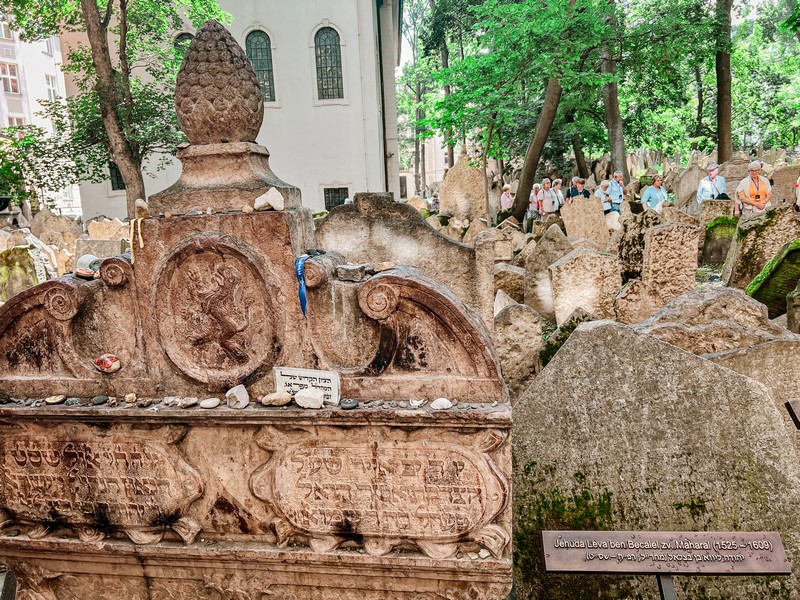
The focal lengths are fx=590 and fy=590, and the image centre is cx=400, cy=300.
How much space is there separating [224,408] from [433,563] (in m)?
1.10

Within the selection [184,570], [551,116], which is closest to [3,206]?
[551,116]

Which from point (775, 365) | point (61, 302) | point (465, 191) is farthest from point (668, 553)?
point (465, 191)

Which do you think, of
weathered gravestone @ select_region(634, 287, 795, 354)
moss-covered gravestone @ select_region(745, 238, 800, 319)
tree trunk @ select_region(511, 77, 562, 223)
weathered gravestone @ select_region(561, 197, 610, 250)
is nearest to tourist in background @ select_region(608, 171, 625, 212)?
tree trunk @ select_region(511, 77, 562, 223)

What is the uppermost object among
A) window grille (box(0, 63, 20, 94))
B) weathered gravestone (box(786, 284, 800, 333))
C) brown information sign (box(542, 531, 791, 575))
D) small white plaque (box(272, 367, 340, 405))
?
window grille (box(0, 63, 20, 94))

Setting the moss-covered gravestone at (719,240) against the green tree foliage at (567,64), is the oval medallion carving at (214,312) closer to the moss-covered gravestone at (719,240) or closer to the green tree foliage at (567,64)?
the moss-covered gravestone at (719,240)

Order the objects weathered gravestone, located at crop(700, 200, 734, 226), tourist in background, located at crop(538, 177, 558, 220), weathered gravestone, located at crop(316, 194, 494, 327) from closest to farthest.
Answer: weathered gravestone, located at crop(316, 194, 494, 327) < weathered gravestone, located at crop(700, 200, 734, 226) < tourist in background, located at crop(538, 177, 558, 220)

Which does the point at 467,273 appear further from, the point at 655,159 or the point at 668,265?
the point at 655,159

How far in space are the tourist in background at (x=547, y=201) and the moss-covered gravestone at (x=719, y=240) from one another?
5466 millimetres

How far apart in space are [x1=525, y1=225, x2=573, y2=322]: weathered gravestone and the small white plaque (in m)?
4.28

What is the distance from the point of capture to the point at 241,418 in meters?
2.50

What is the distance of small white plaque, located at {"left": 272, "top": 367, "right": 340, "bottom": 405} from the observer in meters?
2.49

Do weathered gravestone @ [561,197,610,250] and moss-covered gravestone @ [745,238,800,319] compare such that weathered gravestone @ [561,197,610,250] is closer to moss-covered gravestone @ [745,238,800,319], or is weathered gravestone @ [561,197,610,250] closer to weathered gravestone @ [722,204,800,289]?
weathered gravestone @ [722,204,800,289]

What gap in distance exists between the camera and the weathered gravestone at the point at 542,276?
647 cm

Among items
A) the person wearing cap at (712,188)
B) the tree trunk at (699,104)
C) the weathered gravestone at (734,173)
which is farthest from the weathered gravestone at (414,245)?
the tree trunk at (699,104)
